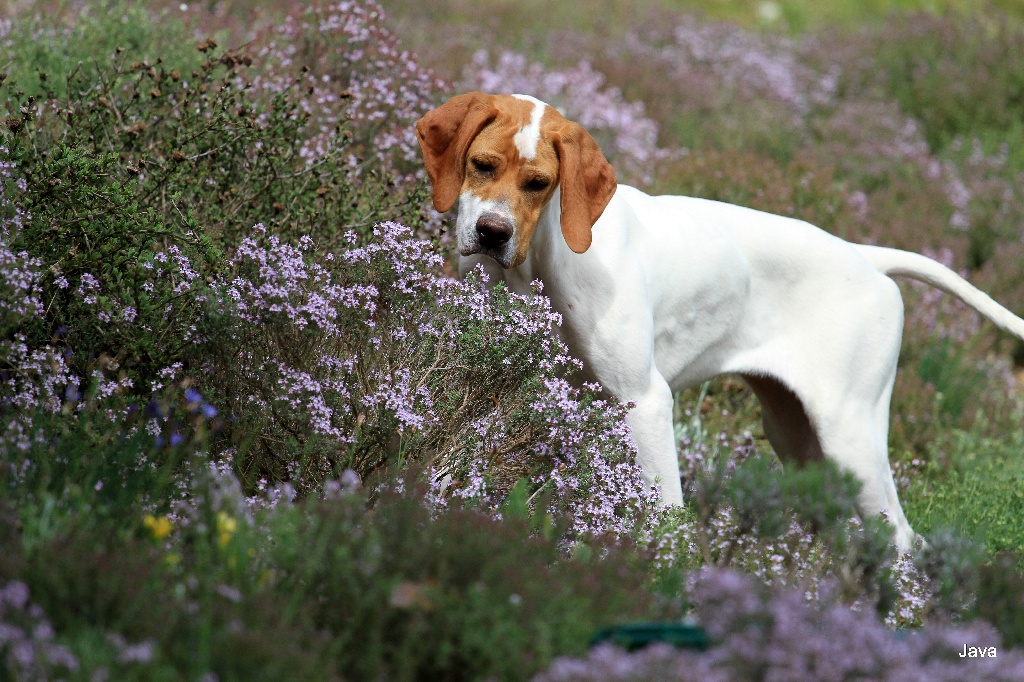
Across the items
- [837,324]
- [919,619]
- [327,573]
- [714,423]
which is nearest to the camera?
[327,573]

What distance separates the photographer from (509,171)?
350 cm

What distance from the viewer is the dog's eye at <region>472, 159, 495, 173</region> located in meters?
3.50

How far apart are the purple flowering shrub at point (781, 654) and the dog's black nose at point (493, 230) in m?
1.58

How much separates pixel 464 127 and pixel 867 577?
1849mm

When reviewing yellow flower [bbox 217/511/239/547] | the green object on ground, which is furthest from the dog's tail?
yellow flower [bbox 217/511/239/547]

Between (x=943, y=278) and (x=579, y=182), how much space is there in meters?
1.65

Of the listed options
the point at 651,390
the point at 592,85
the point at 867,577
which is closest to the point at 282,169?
the point at 651,390

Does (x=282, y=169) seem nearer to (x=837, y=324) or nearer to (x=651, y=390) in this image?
(x=651, y=390)

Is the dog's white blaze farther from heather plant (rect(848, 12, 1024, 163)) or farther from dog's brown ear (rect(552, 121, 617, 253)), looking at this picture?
heather plant (rect(848, 12, 1024, 163))

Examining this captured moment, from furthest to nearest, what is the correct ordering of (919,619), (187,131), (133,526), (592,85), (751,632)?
(592,85) < (187,131) < (919,619) < (133,526) < (751,632)

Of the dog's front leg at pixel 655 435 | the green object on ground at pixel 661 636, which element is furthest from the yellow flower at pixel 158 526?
the dog's front leg at pixel 655 435

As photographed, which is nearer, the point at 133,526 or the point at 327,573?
the point at 327,573

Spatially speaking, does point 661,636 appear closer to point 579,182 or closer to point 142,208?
point 579,182

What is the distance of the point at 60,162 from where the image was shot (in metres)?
3.27
